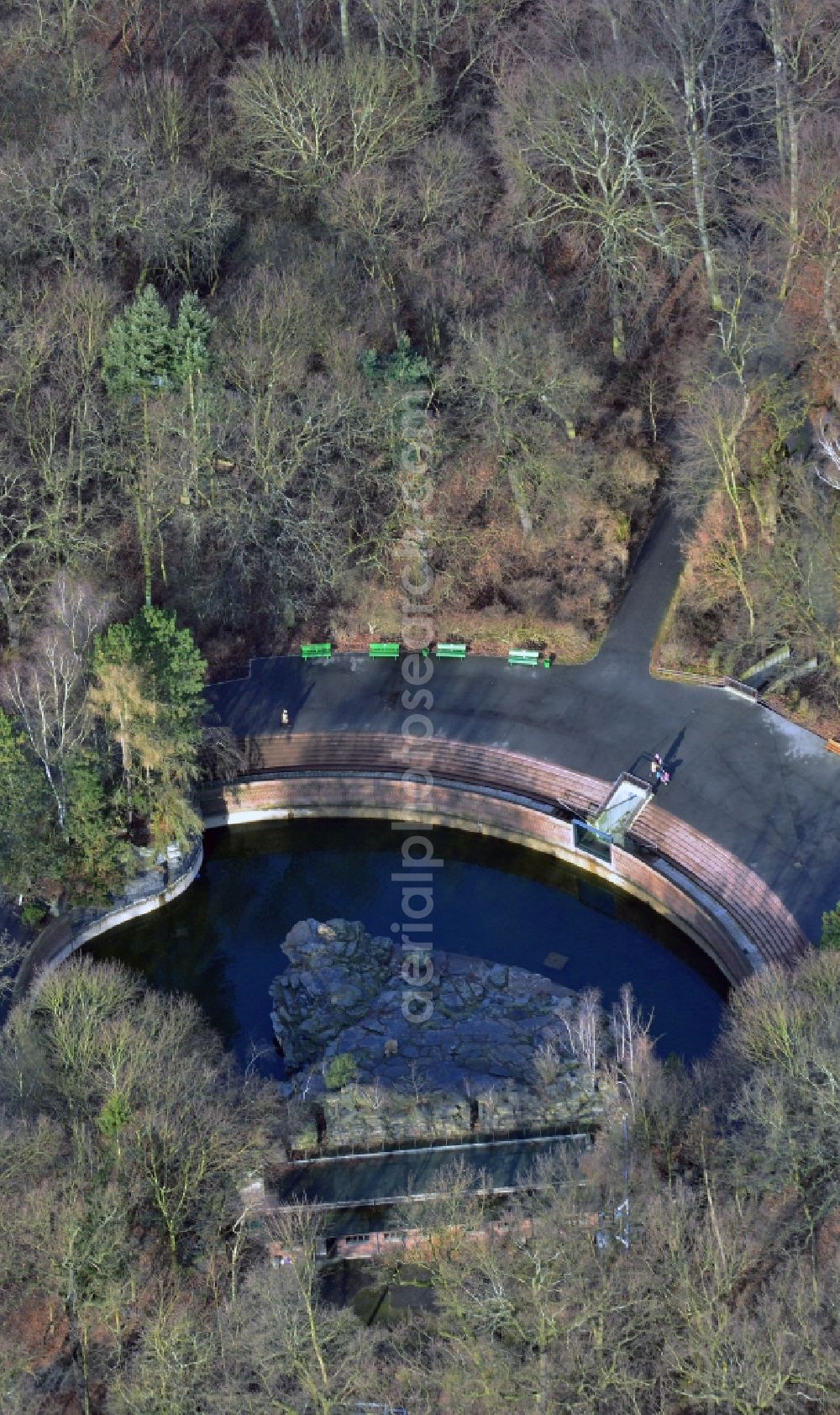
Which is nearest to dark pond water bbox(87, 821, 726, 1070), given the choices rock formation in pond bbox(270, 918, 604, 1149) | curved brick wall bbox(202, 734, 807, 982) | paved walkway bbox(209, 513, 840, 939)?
curved brick wall bbox(202, 734, 807, 982)

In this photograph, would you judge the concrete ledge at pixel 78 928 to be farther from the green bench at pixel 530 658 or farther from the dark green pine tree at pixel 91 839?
the green bench at pixel 530 658

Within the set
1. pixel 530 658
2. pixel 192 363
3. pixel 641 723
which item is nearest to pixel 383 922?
Result: pixel 641 723

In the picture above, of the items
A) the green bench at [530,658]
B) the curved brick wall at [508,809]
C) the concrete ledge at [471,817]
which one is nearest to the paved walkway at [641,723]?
the green bench at [530,658]

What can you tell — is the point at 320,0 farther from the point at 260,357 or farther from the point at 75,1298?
the point at 75,1298

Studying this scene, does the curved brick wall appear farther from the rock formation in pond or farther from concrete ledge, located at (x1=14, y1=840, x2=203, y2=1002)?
the rock formation in pond

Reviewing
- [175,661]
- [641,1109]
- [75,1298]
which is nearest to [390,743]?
[175,661]
